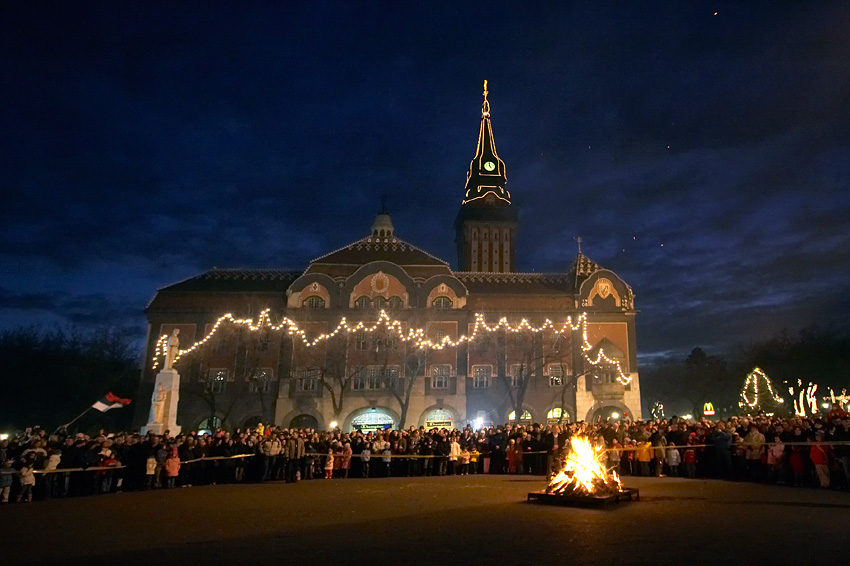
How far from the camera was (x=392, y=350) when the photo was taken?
40875mm

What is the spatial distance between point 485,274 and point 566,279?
624cm

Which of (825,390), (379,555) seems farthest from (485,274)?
(379,555)

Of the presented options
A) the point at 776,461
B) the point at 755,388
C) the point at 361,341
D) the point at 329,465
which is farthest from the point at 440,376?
the point at 776,461

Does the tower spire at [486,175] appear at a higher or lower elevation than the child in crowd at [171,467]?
higher

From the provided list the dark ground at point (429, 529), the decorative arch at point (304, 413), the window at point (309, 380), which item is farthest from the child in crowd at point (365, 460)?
the window at point (309, 380)

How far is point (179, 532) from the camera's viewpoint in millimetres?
9125

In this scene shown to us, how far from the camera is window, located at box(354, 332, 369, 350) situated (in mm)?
40844

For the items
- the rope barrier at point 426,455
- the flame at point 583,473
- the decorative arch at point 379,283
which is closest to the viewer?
the flame at point 583,473

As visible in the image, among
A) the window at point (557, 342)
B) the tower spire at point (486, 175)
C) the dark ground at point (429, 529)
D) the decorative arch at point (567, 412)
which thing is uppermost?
the tower spire at point (486, 175)

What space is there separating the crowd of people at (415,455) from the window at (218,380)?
71.0ft

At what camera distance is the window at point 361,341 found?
40844 mm

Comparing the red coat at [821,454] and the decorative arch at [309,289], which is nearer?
the red coat at [821,454]

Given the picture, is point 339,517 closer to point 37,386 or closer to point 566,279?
point 566,279

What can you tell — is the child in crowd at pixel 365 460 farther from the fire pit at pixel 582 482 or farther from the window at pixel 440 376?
the window at pixel 440 376
